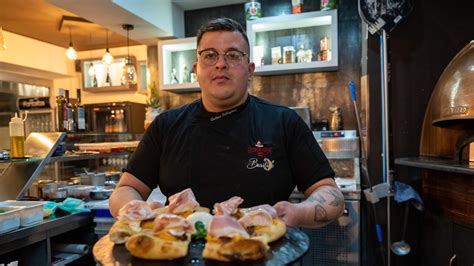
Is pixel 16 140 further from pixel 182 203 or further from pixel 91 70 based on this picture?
pixel 91 70

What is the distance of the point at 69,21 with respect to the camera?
371 centimetres

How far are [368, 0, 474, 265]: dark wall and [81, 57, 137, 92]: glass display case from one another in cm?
339

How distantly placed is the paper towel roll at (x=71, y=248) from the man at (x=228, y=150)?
81 cm

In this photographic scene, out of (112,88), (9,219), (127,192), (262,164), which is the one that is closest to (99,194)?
(9,219)

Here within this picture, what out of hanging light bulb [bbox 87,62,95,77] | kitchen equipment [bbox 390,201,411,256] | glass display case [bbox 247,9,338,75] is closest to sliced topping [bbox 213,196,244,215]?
kitchen equipment [bbox 390,201,411,256]

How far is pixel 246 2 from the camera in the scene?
340cm

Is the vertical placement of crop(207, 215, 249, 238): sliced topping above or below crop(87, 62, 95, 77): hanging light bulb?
below

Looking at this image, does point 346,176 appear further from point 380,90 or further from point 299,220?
point 299,220

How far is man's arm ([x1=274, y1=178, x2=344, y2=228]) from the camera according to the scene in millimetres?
998

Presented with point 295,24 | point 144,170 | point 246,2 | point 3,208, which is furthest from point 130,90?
point 144,170

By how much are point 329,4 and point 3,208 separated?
2813mm

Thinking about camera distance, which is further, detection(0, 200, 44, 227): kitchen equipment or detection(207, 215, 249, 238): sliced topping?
detection(0, 200, 44, 227): kitchen equipment

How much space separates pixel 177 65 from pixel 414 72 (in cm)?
233

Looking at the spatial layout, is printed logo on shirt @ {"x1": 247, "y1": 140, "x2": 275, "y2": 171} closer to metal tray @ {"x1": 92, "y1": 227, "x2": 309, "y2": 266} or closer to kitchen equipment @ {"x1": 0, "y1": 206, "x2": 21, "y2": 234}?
metal tray @ {"x1": 92, "y1": 227, "x2": 309, "y2": 266}
